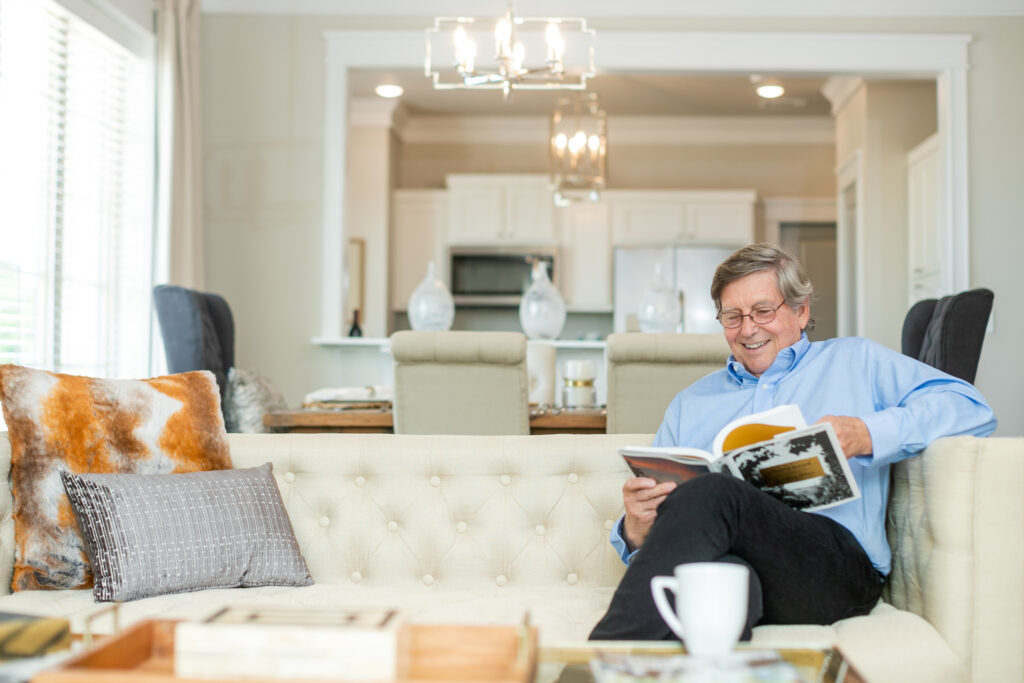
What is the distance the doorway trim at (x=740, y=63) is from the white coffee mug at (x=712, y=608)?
3816mm

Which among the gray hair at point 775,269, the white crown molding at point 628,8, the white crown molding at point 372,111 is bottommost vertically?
the gray hair at point 775,269

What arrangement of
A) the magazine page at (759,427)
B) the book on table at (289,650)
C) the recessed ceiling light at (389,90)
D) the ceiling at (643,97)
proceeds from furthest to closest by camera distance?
the recessed ceiling light at (389,90) → the ceiling at (643,97) → the magazine page at (759,427) → the book on table at (289,650)

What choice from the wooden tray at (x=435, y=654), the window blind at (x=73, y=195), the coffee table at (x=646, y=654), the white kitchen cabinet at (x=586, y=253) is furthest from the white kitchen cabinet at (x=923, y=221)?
the wooden tray at (x=435, y=654)

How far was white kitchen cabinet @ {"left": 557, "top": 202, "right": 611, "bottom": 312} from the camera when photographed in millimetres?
7246


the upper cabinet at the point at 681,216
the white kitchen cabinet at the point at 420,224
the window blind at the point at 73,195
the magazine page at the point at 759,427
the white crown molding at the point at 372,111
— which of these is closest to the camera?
the magazine page at the point at 759,427

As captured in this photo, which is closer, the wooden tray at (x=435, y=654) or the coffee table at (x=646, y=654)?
the wooden tray at (x=435, y=654)

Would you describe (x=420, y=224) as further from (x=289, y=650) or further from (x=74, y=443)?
(x=289, y=650)

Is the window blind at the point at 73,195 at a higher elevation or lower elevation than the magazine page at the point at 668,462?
higher

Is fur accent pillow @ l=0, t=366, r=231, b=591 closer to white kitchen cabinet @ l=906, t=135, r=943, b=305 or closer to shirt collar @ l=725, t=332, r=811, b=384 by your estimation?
shirt collar @ l=725, t=332, r=811, b=384

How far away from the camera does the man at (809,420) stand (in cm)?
147

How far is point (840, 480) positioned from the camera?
1.54m

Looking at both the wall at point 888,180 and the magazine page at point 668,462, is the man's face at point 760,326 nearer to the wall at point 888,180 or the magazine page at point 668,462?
the magazine page at point 668,462

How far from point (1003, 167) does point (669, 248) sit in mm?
2725

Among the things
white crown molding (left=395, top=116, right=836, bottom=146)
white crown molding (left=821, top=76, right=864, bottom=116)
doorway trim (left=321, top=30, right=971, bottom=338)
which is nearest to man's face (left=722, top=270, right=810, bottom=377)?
doorway trim (left=321, top=30, right=971, bottom=338)
